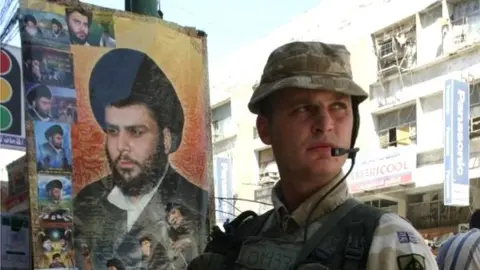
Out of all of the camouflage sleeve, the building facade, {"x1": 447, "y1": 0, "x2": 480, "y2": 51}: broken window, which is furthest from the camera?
the building facade

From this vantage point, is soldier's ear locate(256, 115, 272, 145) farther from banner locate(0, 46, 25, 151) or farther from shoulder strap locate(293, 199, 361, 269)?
banner locate(0, 46, 25, 151)

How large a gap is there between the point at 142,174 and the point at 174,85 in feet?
1.19

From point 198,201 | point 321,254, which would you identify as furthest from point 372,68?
point 321,254

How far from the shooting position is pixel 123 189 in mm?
2244

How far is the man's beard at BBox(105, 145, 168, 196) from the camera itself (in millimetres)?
2240

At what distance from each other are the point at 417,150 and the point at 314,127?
44.1ft

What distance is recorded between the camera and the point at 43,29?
2.11m

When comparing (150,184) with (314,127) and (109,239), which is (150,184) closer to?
(109,239)

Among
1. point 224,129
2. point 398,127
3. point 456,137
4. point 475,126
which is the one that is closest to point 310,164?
point 456,137

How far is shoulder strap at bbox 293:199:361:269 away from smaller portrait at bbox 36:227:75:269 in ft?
3.23

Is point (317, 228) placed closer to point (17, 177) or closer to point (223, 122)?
point (17, 177)

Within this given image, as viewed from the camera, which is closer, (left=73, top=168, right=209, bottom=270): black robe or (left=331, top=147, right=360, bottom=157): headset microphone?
(left=331, top=147, right=360, bottom=157): headset microphone

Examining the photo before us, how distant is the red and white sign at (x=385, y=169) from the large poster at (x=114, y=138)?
1197 centimetres

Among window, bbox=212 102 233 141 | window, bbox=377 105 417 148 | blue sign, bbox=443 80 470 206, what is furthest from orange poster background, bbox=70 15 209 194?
window, bbox=212 102 233 141
